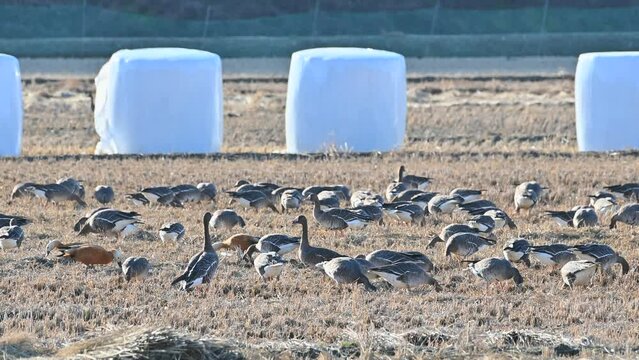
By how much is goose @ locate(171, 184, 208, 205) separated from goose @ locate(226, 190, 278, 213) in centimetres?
66

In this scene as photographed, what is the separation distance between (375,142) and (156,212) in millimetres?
9803

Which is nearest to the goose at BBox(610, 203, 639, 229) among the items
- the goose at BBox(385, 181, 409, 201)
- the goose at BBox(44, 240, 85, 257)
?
the goose at BBox(385, 181, 409, 201)

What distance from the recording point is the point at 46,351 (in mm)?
10047

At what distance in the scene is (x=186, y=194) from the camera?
18.4 metres

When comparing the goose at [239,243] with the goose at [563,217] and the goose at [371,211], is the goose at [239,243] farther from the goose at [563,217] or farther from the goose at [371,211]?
the goose at [563,217]

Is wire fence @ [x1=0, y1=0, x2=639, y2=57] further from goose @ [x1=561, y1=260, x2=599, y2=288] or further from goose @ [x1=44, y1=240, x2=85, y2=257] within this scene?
goose @ [x1=561, y1=260, x2=599, y2=288]

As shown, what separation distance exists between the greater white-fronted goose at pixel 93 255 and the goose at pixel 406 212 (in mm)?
4144

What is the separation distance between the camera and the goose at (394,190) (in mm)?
19019

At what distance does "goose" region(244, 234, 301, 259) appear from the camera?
14008mm

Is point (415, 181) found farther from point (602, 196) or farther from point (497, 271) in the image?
point (497, 271)

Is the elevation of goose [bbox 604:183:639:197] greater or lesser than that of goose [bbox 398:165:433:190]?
greater

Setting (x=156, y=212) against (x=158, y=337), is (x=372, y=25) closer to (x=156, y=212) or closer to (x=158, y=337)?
(x=156, y=212)

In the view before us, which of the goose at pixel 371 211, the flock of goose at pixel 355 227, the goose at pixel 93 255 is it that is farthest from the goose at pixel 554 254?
the goose at pixel 93 255

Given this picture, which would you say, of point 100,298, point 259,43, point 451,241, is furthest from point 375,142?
point 259,43
